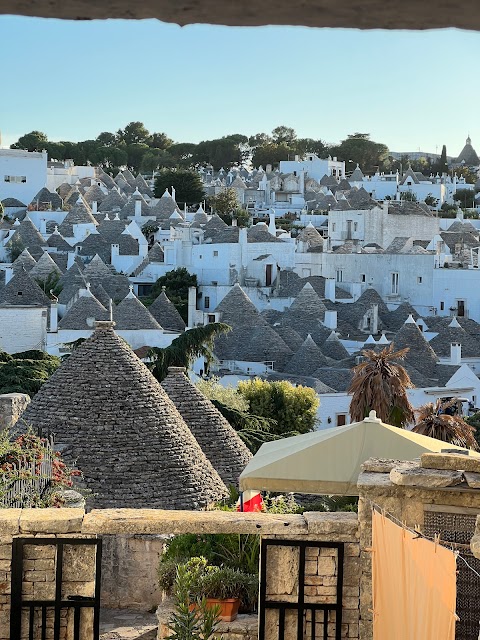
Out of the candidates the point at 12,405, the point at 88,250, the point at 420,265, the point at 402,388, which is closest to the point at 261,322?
the point at 420,265

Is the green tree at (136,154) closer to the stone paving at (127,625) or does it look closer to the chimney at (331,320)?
the chimney at (331,320)

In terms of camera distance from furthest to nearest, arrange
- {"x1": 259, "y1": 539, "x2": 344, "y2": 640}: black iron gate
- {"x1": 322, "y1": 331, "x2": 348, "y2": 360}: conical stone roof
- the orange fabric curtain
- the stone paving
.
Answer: {"x1": 322, "y1": 331, "x2": 348, "y2": 360}: conical stone roof < the stone paving < {"x1": 259, "y1": 539, "x2": 344, "y2": 640}: black iron gate < the orange fabric curtain

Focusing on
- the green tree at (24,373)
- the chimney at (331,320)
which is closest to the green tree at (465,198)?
the chimney at (331,320)

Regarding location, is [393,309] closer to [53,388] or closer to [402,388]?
[402,388]

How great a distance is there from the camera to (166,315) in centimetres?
5084

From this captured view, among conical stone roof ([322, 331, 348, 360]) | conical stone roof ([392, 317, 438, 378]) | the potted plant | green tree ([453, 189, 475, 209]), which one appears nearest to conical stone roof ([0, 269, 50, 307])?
conical stone roof ([322, 331, 348, 360])

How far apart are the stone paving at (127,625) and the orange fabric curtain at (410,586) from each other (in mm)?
2883

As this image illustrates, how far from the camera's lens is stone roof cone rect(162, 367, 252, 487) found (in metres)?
15.9

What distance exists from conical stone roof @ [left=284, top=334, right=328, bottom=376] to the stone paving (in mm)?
32583

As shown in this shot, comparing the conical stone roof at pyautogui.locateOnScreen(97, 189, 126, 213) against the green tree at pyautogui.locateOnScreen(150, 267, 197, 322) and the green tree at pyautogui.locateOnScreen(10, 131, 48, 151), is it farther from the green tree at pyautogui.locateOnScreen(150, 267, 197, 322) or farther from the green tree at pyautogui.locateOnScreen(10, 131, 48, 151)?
the green tree at pyautogui.locateOnScreen(10, 131, 48, 151)

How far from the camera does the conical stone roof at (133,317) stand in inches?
1833

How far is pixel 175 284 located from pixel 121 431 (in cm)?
4613

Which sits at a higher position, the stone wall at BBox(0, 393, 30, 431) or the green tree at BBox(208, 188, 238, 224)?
the green tree at BBox(208, 188, 238, 224)

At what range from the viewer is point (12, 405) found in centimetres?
1673
